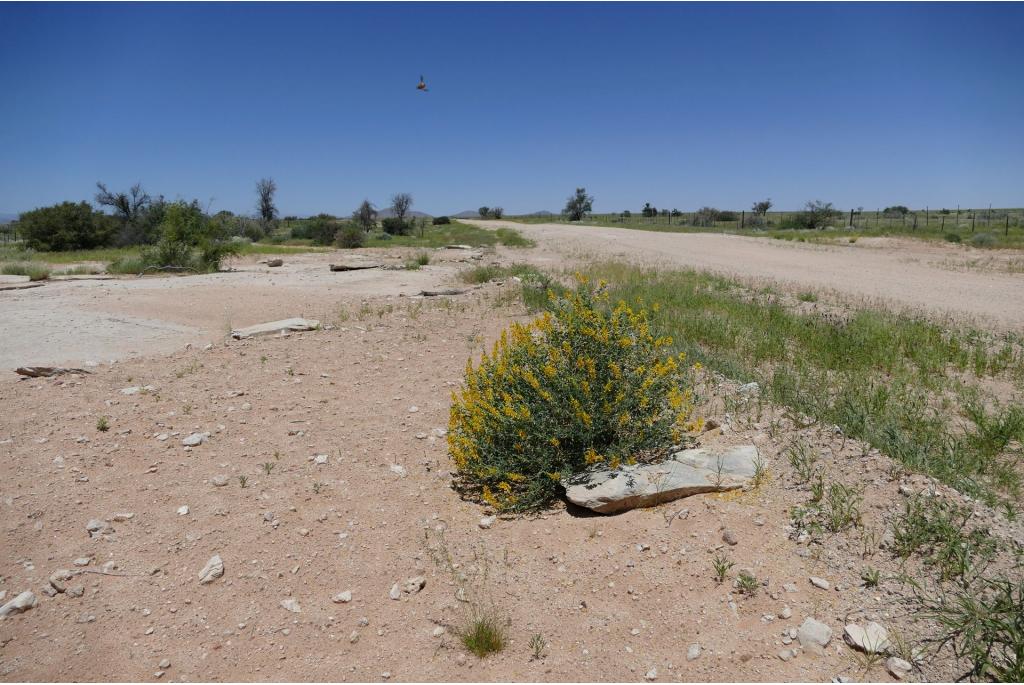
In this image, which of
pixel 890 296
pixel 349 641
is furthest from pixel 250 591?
pixel 890 296

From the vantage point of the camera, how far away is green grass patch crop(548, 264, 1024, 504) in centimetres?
401

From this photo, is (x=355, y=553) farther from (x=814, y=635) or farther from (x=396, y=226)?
(x=396, y=226)

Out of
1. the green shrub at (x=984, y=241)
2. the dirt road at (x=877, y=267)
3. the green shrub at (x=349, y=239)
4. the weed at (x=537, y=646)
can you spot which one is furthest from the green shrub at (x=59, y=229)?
the green shrub at (x=984, y=241)

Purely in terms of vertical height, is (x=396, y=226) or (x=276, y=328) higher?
(x=396, y=226)

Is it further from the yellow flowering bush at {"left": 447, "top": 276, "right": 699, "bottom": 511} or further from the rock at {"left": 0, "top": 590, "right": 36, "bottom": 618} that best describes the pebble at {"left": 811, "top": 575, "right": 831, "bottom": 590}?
the rock at {"left": 0, "top": 590, "right": 36, "bottom": 618}

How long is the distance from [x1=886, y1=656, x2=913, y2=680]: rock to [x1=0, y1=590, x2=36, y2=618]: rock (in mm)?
4069

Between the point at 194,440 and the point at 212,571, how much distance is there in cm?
180

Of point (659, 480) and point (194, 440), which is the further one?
point (194, 440)

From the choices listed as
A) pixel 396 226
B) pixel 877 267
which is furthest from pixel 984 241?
pixel 396 226

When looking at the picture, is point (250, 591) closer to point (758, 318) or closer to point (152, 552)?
point (152, 552)

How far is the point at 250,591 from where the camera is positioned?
3.23 metres

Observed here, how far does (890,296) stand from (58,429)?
12419 millimetres

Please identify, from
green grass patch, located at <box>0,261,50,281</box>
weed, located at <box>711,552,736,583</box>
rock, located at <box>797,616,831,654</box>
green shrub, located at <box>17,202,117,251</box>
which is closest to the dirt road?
weed, located at <box>711,552,736,583</box>

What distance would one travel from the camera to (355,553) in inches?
139
